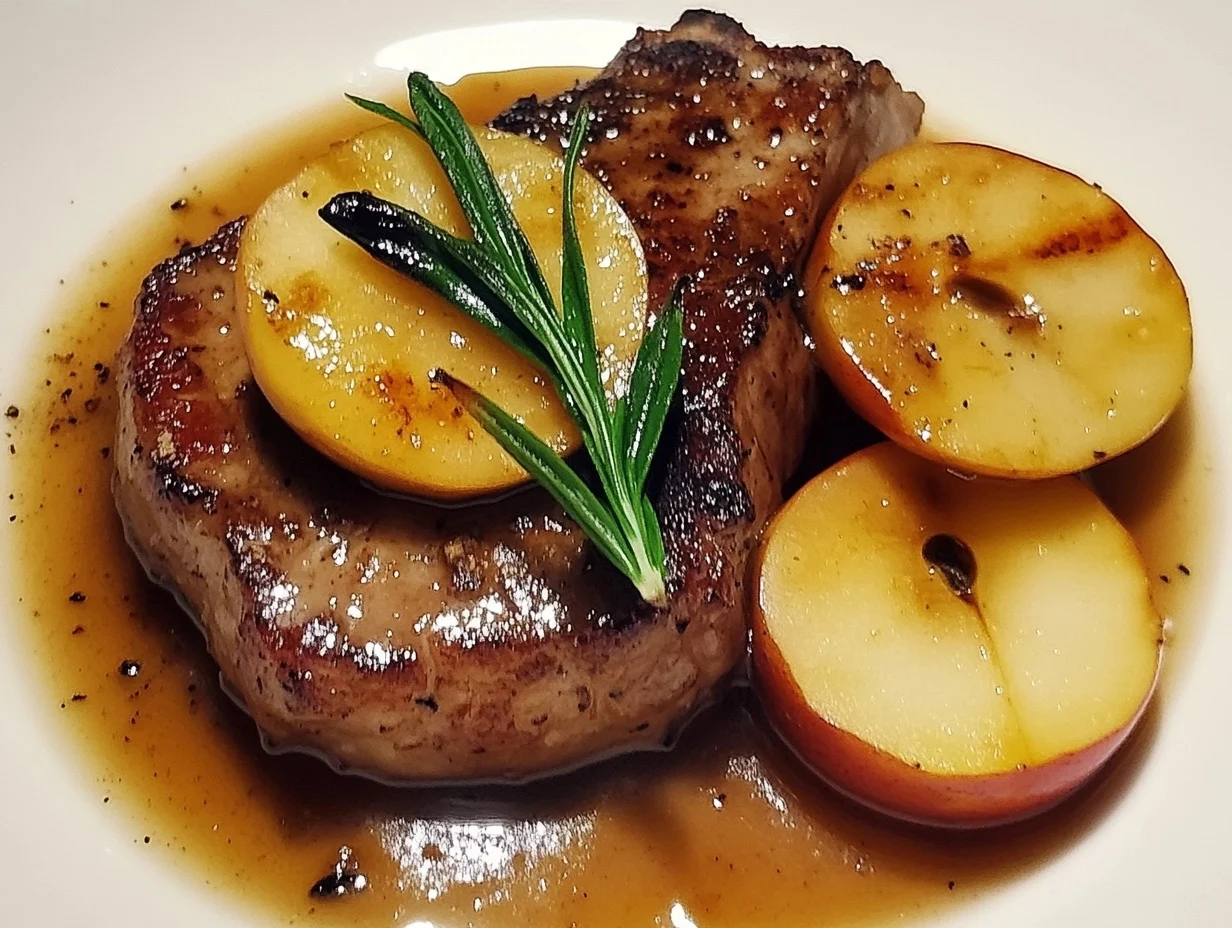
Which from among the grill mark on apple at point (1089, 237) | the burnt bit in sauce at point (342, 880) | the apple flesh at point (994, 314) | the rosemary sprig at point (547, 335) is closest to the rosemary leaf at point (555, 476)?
the rosemary sprig at point (547, 335)

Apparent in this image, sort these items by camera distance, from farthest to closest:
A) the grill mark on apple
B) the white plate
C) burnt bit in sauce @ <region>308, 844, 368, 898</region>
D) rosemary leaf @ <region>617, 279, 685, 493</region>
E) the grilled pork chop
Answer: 1. the white plate
2. the grill mark on apple
3. burnt bit in sauce @ <region>308, 844, 368, 898</region>
4. the grilled pork chop
5. rosemary leaf @ <region>617, 279, 685, 493</region>

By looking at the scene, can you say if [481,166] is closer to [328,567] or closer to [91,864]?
[328,567]

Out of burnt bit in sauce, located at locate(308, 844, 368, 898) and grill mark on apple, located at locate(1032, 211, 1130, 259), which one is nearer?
burnt bit in sauce, located at locate(308, 844, 368, 898)

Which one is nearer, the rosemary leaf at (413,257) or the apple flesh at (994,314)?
the rosemary leaf at (413,257)

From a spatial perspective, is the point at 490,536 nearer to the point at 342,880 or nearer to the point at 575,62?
the point at 342,880

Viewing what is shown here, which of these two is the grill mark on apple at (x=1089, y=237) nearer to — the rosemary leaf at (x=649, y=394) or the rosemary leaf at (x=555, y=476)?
the rosemary leaf at (x=649, y=394)

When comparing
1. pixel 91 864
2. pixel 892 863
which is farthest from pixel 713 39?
pixel 91 864

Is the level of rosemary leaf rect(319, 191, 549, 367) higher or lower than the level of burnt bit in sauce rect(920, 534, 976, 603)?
higher

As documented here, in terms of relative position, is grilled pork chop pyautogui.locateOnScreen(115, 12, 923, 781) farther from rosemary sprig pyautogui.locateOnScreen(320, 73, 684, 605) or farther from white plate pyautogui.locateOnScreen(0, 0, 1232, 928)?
white plate pyautogui.locateOnScreen(0, 0, 1232, 928)

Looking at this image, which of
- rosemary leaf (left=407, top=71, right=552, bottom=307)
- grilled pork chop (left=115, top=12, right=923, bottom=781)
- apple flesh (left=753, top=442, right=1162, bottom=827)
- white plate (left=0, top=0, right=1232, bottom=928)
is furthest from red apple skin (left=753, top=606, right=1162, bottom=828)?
rosemary leaf (left=407, top=71, right=552, bottom=307)
